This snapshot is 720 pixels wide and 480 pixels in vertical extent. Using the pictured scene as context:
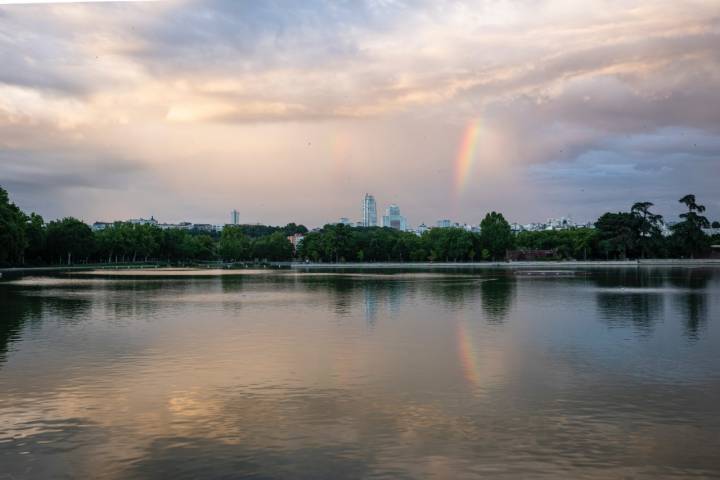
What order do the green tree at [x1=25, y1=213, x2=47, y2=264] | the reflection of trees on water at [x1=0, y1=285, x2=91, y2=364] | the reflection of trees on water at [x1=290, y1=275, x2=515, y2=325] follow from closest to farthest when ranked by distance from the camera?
1. the reflection of trees on water at [x1=0, y1=285, x2=91, y2=364]
2. the reflection of trees on water at [x1=290, y1=275, x2=515, y2=325]
3. the green tree at [x1=25, y1=213, x2=47, y2=264]

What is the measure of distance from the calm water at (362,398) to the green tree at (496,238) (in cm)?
9297

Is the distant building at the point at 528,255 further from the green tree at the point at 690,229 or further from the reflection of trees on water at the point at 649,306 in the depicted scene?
the reflection of trees on water at the point at 649,306

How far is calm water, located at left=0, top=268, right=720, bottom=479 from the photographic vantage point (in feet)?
29.1

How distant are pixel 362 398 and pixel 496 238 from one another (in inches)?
4221

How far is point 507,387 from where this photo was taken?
13.0 meters

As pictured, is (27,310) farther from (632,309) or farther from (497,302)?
(632,309)

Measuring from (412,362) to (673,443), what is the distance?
7.15 m

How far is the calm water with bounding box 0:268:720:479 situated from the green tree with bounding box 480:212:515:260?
92971mm

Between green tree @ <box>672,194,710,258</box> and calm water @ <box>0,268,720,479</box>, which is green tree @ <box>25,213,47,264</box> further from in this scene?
green tree @ <box>672,194,710,258</box>

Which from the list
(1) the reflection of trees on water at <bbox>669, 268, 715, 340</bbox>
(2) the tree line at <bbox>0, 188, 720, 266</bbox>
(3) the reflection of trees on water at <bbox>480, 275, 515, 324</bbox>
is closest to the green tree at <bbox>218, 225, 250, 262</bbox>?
(2) the tree line at <bbox>0, 188, 720, 266</bbox>

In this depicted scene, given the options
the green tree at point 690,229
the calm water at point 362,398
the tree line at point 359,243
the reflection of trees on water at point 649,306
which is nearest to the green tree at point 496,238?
the tree line at point 359,243

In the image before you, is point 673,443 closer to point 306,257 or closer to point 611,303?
point 611,303

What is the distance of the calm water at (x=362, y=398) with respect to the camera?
29.1 feet

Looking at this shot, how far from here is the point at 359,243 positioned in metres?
129
